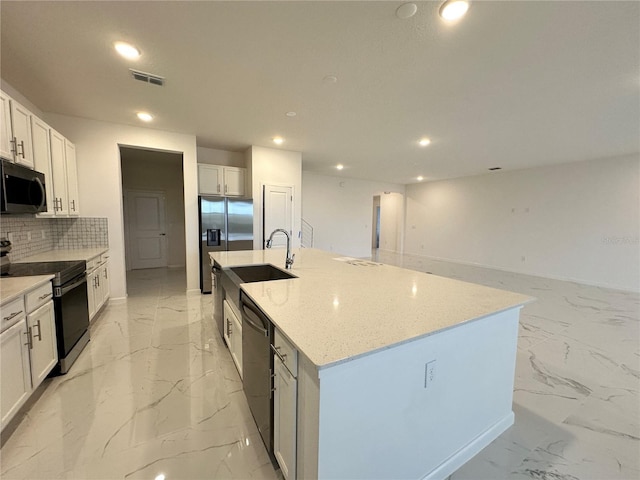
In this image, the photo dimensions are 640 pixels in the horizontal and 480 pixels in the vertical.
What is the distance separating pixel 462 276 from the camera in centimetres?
598

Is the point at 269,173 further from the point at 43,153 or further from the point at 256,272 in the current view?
the point at 43,153

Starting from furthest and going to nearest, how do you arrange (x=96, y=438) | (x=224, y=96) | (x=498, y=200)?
1. (x=498, y=200)
2. (x=224, y=96)
3. (x=96, y=438)

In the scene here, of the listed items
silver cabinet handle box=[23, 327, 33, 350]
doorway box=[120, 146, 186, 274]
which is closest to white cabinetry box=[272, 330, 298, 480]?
silver cabinet handle box=[23, 327, 33, 350]

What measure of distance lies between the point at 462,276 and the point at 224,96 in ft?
19.2

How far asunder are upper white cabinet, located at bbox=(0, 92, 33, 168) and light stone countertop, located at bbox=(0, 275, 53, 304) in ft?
3.31

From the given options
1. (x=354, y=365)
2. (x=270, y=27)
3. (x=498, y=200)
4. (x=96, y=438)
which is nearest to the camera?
(x=354, y=365)

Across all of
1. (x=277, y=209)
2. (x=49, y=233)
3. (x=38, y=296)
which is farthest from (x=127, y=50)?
(x=277, y=209)

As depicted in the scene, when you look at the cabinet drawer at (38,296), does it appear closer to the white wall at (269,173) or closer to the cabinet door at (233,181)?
the white wall at (269,173)

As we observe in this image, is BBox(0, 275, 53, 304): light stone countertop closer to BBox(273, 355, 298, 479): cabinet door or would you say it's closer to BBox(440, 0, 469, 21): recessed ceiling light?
BBox(273, 355, 298, 479): cabinet door

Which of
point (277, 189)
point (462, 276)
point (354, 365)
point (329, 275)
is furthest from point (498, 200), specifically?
point (354, 365)

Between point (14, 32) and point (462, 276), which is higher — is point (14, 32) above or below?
above

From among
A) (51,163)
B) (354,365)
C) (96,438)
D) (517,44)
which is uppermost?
(517,44)

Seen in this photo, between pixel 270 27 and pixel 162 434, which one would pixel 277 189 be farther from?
pixel 162 434

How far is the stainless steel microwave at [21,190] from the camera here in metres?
1.97
